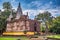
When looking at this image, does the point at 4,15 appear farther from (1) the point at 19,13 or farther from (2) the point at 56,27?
(2) the point at 56,27

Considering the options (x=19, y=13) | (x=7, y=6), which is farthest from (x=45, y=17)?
(x=7, y=6)

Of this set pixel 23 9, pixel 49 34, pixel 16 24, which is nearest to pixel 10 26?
pixel 16 24

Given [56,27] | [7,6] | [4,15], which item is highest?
[7,6]

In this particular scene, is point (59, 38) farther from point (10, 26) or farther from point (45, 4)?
point (10, 26)

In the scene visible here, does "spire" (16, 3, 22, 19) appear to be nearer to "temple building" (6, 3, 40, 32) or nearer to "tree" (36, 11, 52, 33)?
"temple building" (6, 3, 40, 32)

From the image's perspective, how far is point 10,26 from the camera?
367 centimetres

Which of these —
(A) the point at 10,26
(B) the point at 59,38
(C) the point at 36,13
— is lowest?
(B) the point at 59,38

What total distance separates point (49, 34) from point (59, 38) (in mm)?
206

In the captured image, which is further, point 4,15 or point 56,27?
point 4,15

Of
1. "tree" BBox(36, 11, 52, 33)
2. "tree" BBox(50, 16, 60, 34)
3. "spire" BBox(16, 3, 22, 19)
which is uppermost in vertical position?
"spire" BBox(16, 3, 22, 19)

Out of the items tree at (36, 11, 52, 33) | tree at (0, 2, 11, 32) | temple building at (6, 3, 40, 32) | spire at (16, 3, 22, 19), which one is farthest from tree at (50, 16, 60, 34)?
tree at (0, 2, 11, 32)

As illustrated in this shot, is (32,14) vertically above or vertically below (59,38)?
above

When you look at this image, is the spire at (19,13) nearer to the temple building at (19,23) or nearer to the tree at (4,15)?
the temple building at (19,23)

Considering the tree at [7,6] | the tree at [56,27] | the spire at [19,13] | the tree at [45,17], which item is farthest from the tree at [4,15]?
the tree at [56,27]
